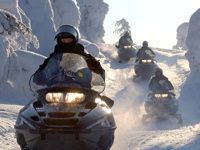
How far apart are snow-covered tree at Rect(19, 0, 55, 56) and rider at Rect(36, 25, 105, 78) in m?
20.0

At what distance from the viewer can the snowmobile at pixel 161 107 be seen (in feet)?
36.5

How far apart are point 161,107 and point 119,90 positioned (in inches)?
312

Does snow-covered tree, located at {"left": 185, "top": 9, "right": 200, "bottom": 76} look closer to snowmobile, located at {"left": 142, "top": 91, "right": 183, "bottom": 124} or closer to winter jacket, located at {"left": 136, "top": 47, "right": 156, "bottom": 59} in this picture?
winter jacket, located at {"left": 136, "top": 47, "right": 156, "bottom": 59}

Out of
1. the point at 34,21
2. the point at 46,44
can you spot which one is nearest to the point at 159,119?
the point at 46,44

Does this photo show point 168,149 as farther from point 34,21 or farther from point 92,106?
point 34,21

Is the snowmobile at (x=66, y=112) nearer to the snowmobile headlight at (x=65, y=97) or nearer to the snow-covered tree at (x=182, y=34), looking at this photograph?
the snowmobile headlight at (x=65, y=97)

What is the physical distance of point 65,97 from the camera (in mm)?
3715

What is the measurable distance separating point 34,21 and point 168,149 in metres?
23.0

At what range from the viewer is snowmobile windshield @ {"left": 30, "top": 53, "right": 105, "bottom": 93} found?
3.78 m

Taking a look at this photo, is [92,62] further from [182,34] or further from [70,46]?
[182,34]

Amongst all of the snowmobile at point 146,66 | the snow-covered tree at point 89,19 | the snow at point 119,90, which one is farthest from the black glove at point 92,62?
the snow-covered tree at point 89,19

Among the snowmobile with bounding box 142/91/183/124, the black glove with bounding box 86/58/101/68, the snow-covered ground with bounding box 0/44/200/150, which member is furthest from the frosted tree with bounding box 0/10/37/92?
the black glove with bounding box 86/58/101/68

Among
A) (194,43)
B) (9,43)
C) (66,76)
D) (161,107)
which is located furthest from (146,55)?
(66,76)

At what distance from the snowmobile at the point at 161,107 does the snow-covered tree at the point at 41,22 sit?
14.4m
